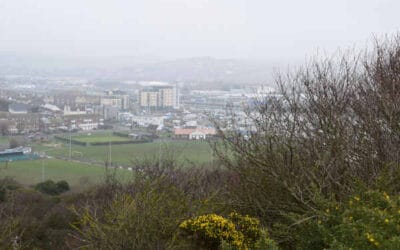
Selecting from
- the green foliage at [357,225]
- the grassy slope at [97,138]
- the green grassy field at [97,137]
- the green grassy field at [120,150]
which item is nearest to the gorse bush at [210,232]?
the green foliage at [357,225]

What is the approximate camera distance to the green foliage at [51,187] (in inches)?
744

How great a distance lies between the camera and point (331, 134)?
7145mm

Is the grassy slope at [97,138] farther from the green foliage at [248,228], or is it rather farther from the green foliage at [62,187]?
the green foliage at [248,228]

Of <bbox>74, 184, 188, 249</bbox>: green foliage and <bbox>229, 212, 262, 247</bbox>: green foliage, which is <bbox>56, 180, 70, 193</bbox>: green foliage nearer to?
<bbox>74, 184, 188, 249</bbox>: green foliage

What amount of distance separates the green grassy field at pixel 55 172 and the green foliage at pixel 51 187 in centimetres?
43

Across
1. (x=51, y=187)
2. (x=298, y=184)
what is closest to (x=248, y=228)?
(x=298, y=184)

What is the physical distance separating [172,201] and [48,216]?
8.10 metres

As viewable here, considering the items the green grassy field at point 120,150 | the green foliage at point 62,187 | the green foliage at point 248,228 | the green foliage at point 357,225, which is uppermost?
the green foliage at point 357,225

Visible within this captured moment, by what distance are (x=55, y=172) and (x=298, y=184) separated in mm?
17021

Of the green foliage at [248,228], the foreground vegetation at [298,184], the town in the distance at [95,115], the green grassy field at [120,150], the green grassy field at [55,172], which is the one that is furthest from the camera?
the town in the distance at [95,115]

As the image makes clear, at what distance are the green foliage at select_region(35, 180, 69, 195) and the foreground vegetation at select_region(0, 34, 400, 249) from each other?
10.4 metres

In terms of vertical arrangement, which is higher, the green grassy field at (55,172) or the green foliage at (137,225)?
the green foliage at (137,225)

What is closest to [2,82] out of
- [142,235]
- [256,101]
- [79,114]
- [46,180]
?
[79,114]

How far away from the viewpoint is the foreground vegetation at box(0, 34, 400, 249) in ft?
17.0
